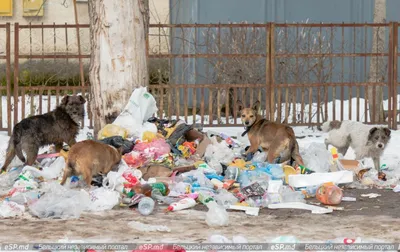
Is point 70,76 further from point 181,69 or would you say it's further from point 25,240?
point 25,240

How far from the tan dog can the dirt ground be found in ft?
3.08

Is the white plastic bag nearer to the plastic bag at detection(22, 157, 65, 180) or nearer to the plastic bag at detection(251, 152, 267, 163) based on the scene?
the plastic bag at detection(22, 157, 65, 180)

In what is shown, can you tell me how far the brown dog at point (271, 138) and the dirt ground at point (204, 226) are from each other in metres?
2.14

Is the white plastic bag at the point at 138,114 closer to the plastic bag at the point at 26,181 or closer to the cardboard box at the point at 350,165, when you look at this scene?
the plastic bag at the point at 26,181

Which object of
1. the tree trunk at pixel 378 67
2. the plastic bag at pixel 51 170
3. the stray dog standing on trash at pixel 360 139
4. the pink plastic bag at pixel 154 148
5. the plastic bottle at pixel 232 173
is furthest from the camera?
the tree trunk at pixel 378 67

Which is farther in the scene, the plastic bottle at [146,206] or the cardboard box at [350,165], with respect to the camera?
the cardboard box at [350,165]

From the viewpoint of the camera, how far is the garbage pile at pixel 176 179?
9812 millimetres

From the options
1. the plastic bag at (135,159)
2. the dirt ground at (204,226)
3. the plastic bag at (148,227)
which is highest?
the plastic bag at (135,159)

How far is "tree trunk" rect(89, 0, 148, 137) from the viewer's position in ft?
44.3

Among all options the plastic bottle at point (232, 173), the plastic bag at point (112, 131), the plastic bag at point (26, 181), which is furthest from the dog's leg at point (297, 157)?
the plastic bag at point (26, 181)

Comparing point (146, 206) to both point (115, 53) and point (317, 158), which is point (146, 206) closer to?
point (317, 158)

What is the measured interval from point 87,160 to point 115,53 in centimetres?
328

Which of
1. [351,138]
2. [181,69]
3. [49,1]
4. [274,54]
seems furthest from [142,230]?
[49,1]

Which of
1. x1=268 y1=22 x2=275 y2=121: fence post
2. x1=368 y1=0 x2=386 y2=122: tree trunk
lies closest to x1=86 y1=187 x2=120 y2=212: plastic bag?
x1=268 y1=22 x2=275 y2=121: fence post
